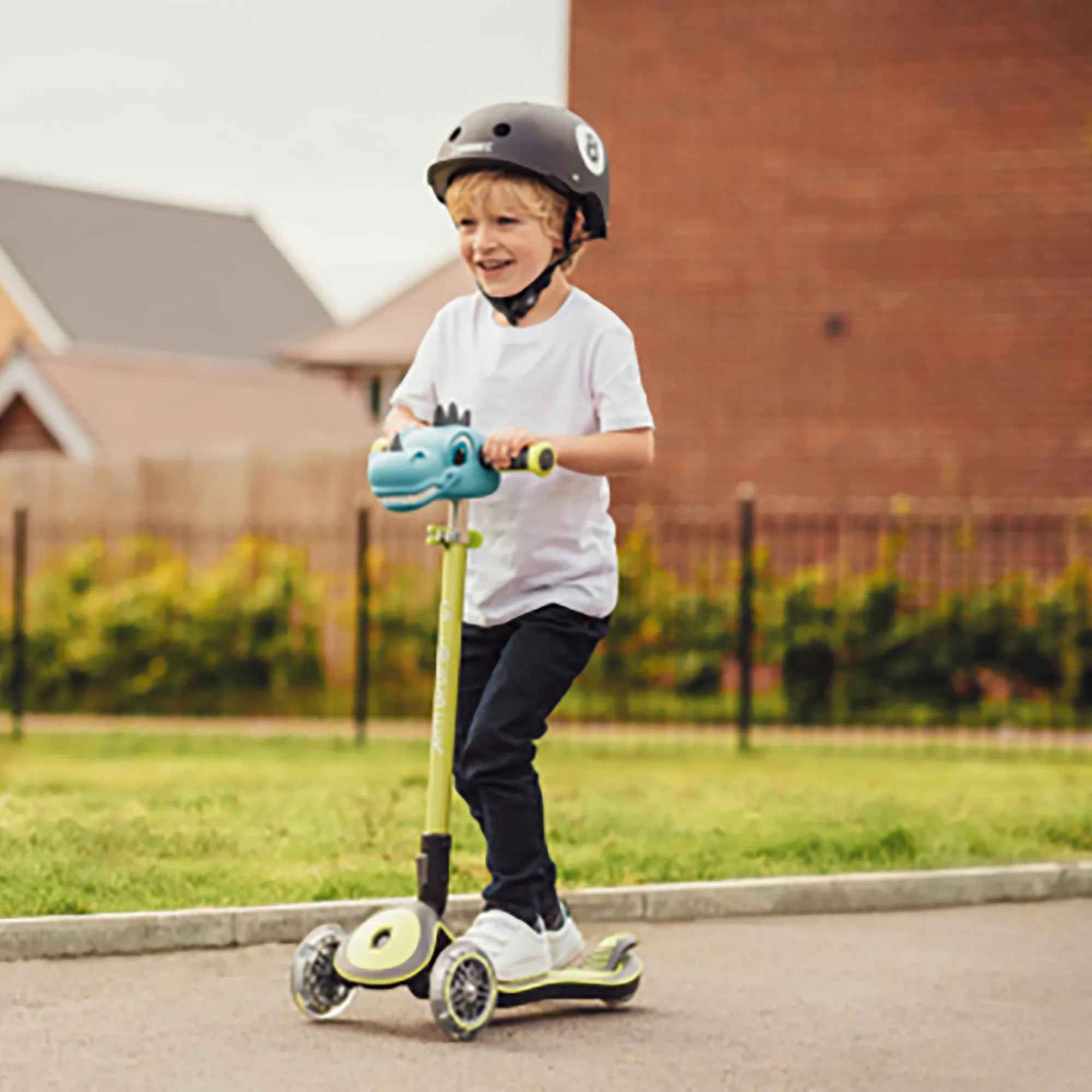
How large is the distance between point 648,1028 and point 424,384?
1.75m

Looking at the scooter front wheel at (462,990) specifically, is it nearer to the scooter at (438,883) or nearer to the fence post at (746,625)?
the scooter at (438,883)

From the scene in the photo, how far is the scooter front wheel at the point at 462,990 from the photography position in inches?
187

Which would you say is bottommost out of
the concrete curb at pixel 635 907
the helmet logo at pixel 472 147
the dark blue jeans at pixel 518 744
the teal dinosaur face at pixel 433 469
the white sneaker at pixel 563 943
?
the concrete curb at pixel 635 907

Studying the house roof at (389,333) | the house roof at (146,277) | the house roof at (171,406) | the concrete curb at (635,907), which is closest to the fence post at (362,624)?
the concrete curb at (635,907)

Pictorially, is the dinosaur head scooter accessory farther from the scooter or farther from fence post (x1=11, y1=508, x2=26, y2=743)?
fence post (x1=11, y1=508, x2=26, y2=743)

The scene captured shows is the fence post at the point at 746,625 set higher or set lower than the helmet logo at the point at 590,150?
lower

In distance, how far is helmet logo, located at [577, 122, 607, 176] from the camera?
5.06 metres

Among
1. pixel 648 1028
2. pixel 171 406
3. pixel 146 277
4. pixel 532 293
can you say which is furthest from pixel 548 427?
pixel 146 277

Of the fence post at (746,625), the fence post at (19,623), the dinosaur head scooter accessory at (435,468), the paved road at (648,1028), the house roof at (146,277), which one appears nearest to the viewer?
the paved road at (648,1028)

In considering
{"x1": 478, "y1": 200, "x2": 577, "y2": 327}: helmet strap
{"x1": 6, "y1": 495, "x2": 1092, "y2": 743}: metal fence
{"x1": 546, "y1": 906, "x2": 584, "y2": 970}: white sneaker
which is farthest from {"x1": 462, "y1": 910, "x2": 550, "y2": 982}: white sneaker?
{"x1": 6, "y1": 495, "x2": 1092, "y2": 743}: metal fence

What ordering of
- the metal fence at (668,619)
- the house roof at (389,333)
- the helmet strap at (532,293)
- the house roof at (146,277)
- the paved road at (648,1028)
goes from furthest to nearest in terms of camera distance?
the house roof at (146,277) < the house roof at (389,333) < the metal fence at (668,619) < the helmet strap at (532,293) < the paved road at (648,1028)

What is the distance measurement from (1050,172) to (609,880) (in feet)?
38.3

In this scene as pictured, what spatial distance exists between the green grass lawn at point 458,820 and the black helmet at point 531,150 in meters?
2.68

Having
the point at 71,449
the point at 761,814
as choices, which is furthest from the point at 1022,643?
the point at 71,449
